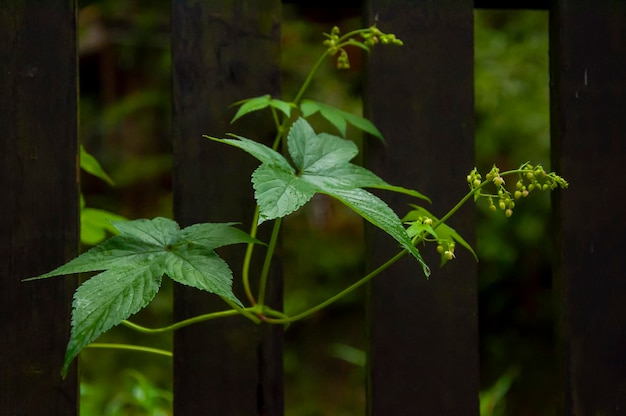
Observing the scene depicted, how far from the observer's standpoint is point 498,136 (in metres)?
2.23

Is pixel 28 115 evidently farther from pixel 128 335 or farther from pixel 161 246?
pixel 128 335

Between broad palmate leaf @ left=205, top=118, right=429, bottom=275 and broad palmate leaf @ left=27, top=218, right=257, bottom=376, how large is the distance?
0.12 m

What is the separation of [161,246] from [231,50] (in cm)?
38

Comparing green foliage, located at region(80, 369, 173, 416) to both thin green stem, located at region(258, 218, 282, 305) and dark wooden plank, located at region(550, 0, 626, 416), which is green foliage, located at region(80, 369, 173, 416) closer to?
thin green stem, located at region(258, 218, 282, 305)

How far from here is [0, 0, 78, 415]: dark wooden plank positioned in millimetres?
1046

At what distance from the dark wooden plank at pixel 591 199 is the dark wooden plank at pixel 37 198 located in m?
0.81

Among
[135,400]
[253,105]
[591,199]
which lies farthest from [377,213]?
[135,400]

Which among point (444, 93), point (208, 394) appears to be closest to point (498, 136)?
point (444, 93)

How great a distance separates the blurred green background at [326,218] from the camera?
2238mm

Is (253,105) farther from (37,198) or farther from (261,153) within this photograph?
(37,198)

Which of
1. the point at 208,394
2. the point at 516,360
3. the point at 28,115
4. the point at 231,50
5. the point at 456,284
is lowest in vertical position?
the point at 516,360

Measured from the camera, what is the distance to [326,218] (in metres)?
2.80

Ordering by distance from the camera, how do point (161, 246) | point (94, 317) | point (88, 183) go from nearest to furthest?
point (94, 317), point (161, 246), point (88, 183)

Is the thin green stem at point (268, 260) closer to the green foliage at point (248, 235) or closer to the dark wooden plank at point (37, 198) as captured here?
the green foliage at point (248, 235)
